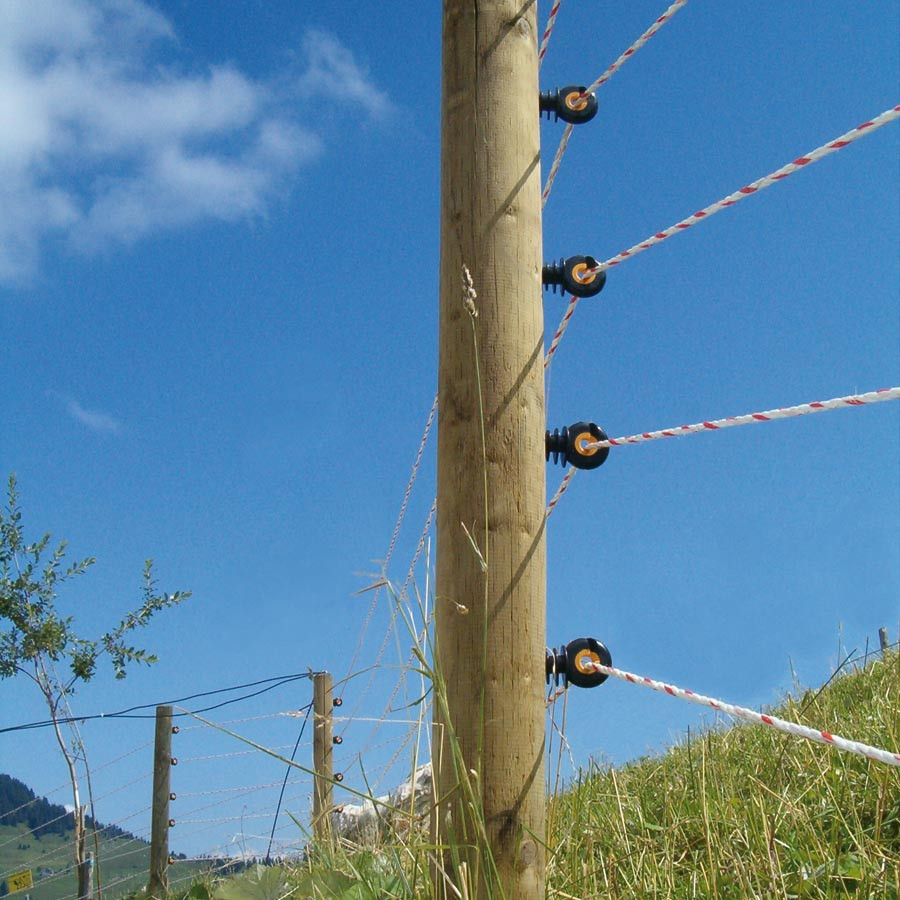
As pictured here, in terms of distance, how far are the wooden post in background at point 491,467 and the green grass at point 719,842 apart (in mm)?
188

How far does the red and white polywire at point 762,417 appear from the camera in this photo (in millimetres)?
1665

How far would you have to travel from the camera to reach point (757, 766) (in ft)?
10.7

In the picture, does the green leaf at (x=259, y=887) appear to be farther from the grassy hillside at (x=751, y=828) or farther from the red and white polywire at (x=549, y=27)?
the red and white polywire at (x=549, y=27)

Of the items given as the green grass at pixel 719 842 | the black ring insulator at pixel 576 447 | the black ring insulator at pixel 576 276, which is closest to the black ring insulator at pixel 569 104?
Result: the black ring insulator at pixel 576 276

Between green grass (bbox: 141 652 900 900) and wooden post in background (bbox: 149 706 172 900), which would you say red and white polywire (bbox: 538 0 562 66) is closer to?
green grass (bbox: 141 652 900 900)

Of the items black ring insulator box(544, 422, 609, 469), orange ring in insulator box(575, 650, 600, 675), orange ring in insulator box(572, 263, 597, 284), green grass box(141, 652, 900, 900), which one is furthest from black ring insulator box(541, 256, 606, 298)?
green grass box(141, 652, 900, 900)

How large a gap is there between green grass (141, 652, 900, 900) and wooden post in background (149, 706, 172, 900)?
4477mm

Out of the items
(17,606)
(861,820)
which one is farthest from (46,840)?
(861,820)

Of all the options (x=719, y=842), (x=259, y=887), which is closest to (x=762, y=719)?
(x=719, y=842)

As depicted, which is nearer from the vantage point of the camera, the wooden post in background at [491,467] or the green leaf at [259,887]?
the wooden post in background at [491,467]

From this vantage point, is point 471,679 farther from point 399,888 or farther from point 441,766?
point 399,888

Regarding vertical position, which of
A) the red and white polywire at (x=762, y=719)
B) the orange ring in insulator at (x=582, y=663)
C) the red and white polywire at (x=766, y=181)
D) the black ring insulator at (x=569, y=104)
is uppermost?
the black ring insulator at (x=569, y=104)

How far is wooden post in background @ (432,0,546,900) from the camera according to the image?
1.92 meters

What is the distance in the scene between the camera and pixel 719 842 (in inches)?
94.3
